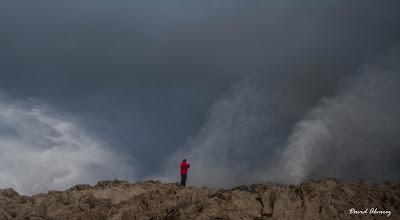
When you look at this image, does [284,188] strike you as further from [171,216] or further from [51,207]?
[51,207]

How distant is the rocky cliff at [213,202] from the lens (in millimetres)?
28375

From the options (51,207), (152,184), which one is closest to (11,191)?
(51,207)

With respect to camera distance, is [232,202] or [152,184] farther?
[152,184]

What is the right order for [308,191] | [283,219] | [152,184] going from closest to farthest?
[283,219], [308,191], [152,184]

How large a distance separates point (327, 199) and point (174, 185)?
1097cm

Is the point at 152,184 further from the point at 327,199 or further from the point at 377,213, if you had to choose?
the point at 377,213

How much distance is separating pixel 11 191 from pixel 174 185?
38.8 ft

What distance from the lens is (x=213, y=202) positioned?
29.0 metres

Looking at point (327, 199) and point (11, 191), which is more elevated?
point (11, 191)

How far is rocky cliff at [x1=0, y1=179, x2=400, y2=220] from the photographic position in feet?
93.1

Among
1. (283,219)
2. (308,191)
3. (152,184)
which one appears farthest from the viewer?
(152,184)

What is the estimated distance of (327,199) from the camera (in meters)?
29.4

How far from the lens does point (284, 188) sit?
3083 centimetres

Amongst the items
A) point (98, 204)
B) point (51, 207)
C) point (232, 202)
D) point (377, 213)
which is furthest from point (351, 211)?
point (51, 207)
